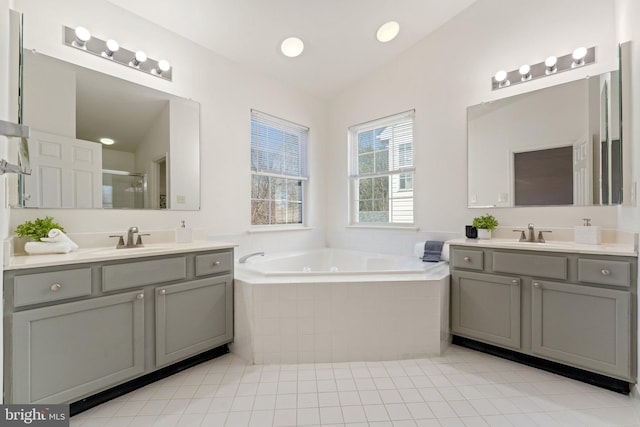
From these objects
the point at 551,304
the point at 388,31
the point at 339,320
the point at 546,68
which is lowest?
the point at 339,320

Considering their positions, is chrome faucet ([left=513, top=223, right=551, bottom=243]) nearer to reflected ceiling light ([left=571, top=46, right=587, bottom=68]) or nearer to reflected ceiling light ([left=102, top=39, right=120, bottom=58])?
reflected ceiling light ([left=571, top=46, right=587, bottom=68])

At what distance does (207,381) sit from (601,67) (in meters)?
3.50

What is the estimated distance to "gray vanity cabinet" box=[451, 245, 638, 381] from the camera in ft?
5.64

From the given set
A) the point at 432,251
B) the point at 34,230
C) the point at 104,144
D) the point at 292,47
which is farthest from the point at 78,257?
the point at 432,251

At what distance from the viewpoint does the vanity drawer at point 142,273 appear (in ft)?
5.45

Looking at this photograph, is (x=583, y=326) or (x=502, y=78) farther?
(x=502, y=78)

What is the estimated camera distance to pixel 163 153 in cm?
240

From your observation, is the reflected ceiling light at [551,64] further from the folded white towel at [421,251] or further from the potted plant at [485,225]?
the folded white towel at [421,251]

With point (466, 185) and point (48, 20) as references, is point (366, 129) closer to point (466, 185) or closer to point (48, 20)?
point (466, 185)

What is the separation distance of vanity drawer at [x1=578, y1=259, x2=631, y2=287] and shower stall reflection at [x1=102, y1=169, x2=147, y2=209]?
3053mm

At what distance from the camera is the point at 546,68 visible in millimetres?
2396

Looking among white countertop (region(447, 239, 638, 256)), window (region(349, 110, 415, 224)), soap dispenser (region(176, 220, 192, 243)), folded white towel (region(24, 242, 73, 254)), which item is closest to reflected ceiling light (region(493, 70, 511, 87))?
window (region(349, 110, 415, 224))

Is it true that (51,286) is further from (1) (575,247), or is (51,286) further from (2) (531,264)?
(1) (575,247)

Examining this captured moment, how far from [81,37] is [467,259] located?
3.15 meters
